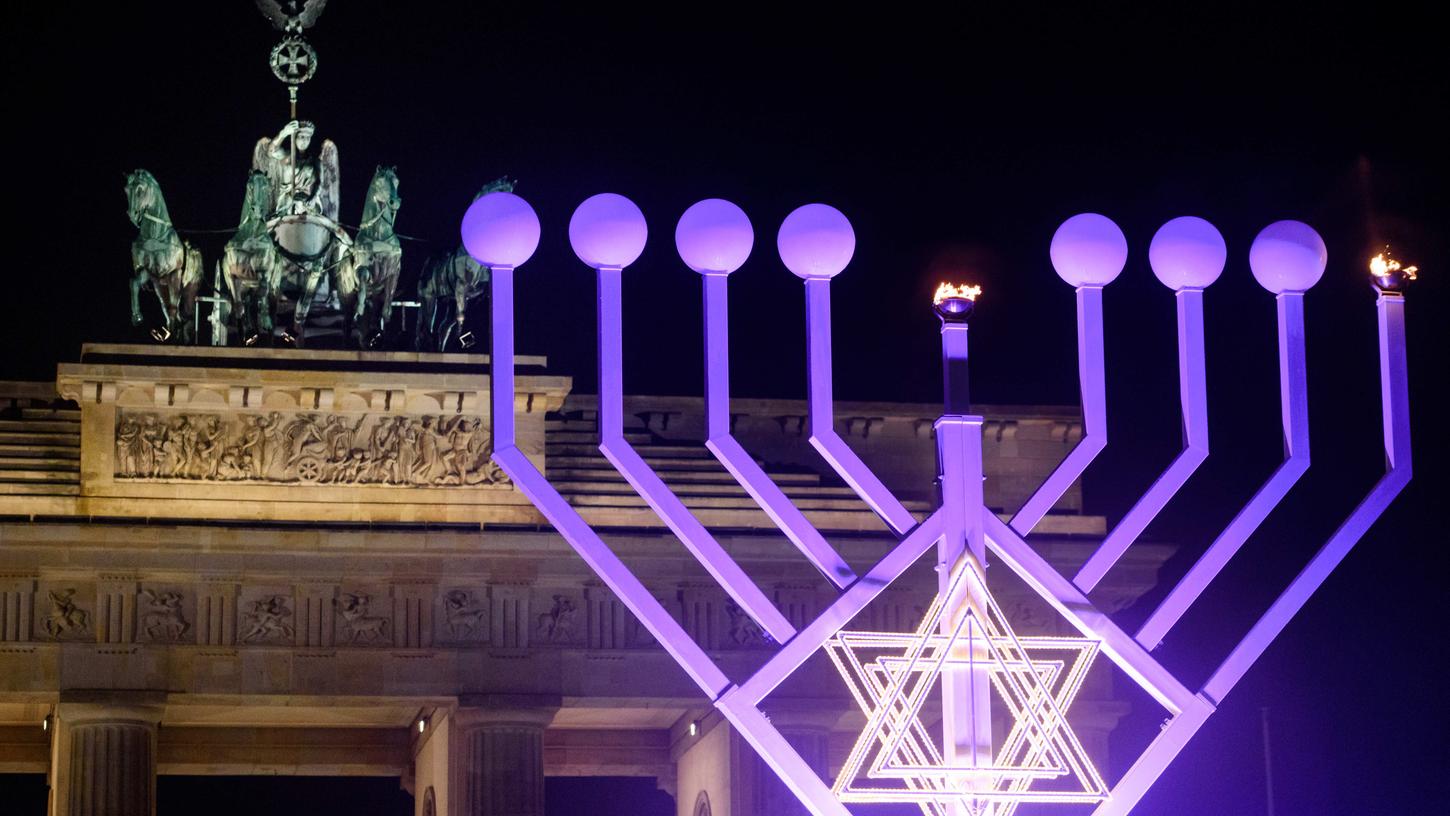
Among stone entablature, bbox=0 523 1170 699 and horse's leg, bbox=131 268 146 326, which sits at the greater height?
horse's leg, bbox=131 268 146 326

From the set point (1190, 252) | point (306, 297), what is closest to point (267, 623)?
point (306, 297)

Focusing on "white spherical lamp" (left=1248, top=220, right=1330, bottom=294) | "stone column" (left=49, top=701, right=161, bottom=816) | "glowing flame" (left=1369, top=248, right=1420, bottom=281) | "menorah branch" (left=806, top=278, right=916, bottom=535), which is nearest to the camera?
"menorah branch" (left=806, top=278, right=916, bottom=535)

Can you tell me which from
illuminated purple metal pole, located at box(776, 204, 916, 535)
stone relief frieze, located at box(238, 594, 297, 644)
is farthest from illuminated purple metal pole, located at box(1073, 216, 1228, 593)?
stone relief frieze, located at box(238, 594, 297, 644)

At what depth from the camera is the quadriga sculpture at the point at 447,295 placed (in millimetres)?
21359

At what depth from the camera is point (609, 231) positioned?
33.6 feet

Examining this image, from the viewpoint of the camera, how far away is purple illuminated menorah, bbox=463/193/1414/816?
398 inches

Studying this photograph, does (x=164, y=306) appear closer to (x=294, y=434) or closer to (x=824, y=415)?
(x=294, y=434)

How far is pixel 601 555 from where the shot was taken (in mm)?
10297

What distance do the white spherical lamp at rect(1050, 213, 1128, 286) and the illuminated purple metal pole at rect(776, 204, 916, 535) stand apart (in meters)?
0.77

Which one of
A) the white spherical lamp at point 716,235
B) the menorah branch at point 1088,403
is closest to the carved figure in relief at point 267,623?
the menorah branch at point 1088,403

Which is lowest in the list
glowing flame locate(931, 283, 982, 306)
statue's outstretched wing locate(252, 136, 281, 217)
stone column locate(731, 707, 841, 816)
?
stone column locate(731, 707, 841, 816)

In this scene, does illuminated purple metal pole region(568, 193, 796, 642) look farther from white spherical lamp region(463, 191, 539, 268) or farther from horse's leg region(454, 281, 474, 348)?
horse's leg region(454, 281, 474, 348)

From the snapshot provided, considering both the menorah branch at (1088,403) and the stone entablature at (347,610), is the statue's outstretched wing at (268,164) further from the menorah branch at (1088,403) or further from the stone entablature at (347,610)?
the menorah branch at (1088,403)


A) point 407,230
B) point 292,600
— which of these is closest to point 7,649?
point 292,600
